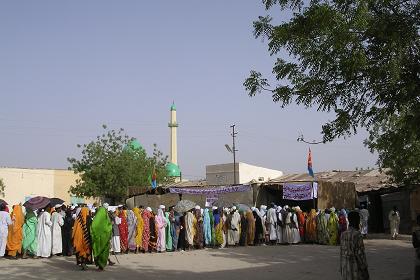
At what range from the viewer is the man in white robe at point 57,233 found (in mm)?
14281

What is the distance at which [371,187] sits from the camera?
24.5m

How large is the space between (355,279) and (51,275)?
6582mm

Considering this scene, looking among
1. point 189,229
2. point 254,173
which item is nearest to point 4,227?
point 189,229

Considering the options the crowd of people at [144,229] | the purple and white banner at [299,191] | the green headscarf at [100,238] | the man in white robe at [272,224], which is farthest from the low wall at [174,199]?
the green headscarf at [100,238]

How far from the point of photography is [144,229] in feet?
53.1

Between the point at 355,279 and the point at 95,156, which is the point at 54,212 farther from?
the point at 95,156

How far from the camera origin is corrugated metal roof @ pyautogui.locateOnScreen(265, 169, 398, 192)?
80.2ft

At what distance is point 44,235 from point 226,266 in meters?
5.20

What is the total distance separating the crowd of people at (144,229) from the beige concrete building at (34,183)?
28.3 m

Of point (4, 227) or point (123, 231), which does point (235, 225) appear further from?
point (4, 227)

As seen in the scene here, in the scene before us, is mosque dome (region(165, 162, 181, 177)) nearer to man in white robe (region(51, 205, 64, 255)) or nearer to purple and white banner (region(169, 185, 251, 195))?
purple and white banner (region(169, 185, 251, 195))

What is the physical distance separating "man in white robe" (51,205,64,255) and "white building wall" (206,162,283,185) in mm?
23228

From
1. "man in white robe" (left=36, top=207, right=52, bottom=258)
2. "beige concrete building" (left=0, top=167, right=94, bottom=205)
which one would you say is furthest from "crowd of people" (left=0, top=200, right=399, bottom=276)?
"beige concrete building" (left=0, top=167, right=94, bottom=205)

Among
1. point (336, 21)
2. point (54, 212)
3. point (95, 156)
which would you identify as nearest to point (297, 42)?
point (336, 21)
